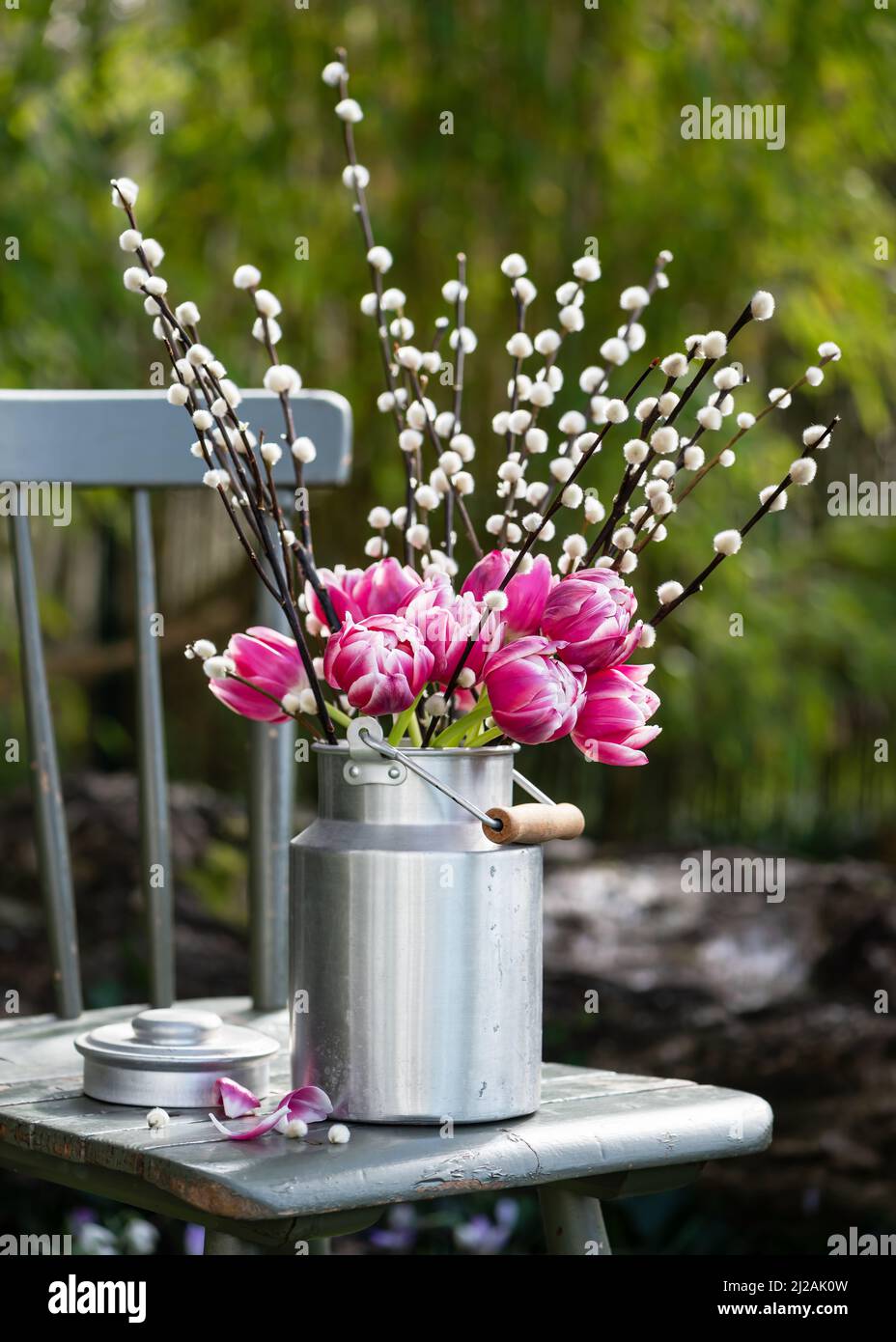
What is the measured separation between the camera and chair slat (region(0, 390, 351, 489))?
1.14 metres

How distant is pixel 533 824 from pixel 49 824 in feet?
1.67

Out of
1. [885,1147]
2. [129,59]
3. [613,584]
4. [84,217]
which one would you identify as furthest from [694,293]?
[613,584]

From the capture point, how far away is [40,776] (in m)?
1.10

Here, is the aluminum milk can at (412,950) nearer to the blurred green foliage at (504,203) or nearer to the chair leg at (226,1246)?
the chair leg at (226,1246)

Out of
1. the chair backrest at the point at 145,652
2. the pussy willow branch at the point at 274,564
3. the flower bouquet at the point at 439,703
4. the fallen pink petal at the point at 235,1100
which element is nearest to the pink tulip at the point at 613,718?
the flower bouquet at the point at 439,703

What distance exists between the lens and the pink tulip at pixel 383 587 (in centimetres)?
77

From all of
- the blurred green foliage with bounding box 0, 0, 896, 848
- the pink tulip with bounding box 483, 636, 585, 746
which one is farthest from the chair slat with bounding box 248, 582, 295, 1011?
the blurred green foliage with bounding box 0, 0, 896, 848

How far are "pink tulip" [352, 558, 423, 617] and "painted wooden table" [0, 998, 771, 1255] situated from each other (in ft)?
0.78

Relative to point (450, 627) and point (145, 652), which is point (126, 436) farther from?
point (450, 627)

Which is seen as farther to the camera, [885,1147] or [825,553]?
[825,553]

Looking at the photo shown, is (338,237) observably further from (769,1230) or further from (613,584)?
(613,584)

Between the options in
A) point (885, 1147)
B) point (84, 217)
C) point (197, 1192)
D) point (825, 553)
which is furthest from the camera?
point (825, 553)

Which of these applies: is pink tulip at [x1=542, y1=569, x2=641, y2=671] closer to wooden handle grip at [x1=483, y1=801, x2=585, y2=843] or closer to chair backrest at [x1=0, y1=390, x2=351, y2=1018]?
wooden handle grip at [x1=483, y1=801, x2=585, y2=843]

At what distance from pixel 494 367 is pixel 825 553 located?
2.73 ft
